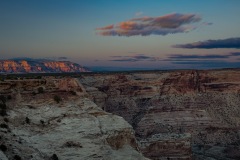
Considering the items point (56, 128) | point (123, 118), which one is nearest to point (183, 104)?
point (123, 118)

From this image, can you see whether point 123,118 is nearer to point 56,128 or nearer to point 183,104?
point 56,128

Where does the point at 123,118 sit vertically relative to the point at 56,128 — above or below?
below

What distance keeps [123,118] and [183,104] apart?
165 ft

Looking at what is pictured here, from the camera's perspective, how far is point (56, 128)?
2842 cm

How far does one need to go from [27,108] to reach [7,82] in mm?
4923

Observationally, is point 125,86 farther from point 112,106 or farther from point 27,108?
point 27,108

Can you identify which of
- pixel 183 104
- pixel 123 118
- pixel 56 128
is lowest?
pixel 183 104

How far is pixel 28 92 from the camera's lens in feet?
106

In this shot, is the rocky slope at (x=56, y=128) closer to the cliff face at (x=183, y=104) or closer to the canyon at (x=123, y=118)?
the canyon at (x=123, y=118)

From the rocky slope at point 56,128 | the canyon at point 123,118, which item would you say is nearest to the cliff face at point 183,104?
the canyon at point 123,118

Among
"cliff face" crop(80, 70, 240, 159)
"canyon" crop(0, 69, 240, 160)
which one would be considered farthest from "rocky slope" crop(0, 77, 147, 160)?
"cliff face" crop(80, 70, 240, 159)

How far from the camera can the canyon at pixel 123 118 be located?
26516 millimetres

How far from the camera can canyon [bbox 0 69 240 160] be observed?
1044 inches

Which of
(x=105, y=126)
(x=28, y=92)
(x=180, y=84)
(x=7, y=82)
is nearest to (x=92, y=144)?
(x=105, y=126)
